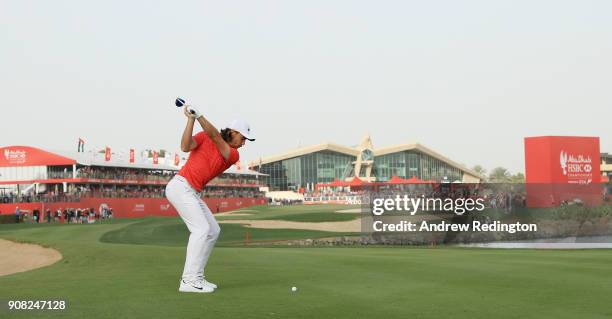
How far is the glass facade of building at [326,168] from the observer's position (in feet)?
449

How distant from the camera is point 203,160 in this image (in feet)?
29.7

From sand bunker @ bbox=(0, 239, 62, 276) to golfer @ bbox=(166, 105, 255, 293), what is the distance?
8.38 metres

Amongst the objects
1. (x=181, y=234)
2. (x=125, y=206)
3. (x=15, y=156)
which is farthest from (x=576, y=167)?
(x=15, y=156)

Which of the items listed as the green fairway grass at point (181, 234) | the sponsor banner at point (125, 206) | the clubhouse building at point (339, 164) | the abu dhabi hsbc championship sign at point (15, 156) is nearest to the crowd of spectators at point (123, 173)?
the sponsor banner at point (125, 206)

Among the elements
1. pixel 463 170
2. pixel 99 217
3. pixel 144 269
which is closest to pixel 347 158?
pixel 463 170


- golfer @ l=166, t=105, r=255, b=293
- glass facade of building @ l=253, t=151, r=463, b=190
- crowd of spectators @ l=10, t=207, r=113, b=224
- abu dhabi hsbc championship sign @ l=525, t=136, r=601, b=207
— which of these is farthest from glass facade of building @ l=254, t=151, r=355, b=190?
golfer @ l=166, t=105, r=255, b=293

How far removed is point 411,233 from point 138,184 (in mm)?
51908

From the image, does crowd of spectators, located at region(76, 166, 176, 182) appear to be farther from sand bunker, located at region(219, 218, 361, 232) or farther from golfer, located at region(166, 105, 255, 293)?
golfer, located at region(166, 105, 255, 293)

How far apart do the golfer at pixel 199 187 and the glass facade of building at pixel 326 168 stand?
411 feet

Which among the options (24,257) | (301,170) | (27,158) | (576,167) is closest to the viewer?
(24,257)

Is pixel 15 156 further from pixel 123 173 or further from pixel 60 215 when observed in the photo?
pixel 60 215

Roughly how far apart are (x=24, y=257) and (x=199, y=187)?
12244mm

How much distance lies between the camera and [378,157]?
146 m

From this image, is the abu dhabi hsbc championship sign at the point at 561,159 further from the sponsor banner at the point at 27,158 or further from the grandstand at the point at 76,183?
the sponsor banner at the point at 27,158
